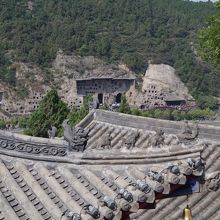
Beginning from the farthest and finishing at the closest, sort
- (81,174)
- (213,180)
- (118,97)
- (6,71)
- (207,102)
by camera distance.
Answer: (207,102) → (118,97) → (6,71) → (81,174) → (213,180)

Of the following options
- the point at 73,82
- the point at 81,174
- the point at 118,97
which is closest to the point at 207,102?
the point at 118,97

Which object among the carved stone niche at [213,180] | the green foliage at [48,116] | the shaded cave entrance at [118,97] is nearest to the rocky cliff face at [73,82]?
the shaded cave entrance at [118,97]

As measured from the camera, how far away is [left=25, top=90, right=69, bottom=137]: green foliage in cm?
2928

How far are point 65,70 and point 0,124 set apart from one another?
29.1 meters

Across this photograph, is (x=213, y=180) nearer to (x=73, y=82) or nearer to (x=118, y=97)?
(x=118, y=97)

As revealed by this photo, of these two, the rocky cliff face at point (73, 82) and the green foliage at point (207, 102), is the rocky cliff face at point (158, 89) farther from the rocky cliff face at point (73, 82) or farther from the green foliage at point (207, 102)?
the green foliage at point (207, 102)

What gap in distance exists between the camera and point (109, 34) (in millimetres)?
101375

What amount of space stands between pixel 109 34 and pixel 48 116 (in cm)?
7342

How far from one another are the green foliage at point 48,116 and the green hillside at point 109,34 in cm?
4726

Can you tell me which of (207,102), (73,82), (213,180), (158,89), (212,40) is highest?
(213,180)

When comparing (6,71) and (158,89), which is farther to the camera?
(158,89)

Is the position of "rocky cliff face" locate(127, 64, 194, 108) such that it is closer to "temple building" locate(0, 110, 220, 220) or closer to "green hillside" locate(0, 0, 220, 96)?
"green hillside" locate(0, 0, 220, 96)

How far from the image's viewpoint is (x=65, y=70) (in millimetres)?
82375

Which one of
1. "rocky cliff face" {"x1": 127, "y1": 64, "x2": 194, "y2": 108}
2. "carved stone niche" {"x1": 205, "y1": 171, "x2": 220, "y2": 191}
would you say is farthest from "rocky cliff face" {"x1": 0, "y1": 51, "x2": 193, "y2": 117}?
"carved stone niche" {"x1": 205, "y1": 171, "x2": 220, "y2": 191}
